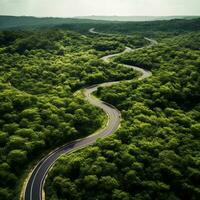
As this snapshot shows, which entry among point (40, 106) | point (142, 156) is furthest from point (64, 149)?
point (40, 106)

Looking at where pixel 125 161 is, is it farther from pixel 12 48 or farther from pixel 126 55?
pixel 12 48

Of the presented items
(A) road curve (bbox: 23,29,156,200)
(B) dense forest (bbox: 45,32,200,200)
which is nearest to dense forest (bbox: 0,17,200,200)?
(B) dense forest (bbox: 45,32,200,200)

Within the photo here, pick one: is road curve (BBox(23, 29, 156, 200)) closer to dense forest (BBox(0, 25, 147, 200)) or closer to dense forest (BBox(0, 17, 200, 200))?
dense forest (BBox(0, 17, 200, 200))

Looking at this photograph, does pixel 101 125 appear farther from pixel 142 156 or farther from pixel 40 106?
pixel 40 106

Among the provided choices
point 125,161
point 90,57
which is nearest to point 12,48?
point 90,57

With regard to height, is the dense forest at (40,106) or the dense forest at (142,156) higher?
the dense forest at (40,106)

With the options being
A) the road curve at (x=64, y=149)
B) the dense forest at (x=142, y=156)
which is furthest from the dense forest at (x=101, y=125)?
the road curve at (x=64, y=149)

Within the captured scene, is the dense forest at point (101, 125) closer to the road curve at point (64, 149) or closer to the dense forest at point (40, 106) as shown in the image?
the dense forest at point (40, 106)
